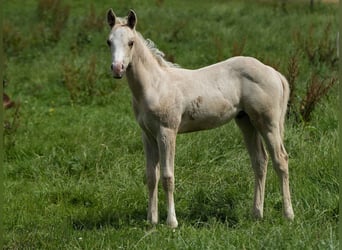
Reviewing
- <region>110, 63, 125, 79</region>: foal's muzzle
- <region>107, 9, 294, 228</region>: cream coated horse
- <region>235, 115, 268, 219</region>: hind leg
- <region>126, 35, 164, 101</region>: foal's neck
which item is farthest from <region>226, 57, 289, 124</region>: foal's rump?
<region>110, 63, 125, 79</region>: foal's muzzle

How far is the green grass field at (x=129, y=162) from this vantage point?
A: 5.29 metres

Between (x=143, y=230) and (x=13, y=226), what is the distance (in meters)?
1.22

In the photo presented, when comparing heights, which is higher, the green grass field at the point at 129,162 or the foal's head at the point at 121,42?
the foal's head at the point at 121,42

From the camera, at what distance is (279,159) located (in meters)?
5.78

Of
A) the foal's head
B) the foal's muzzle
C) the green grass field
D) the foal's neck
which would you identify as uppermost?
the foal's head

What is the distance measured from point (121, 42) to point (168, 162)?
3.46 feet

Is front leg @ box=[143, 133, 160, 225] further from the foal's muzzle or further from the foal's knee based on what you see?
the foal's muzzle

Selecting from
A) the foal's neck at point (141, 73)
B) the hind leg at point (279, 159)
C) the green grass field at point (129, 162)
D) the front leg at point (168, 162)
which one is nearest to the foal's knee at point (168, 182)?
the front leg at point (168, 162)

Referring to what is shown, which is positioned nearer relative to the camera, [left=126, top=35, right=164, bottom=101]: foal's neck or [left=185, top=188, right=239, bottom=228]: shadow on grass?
[left=126, top=35, right=164, bottom=101]: foal's neck

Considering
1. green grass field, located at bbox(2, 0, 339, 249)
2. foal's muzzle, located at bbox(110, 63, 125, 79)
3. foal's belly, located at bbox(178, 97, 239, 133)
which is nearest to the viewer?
foal's muzzle, located at bbox(110, 63, 125, 79)

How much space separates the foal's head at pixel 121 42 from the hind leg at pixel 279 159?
4.58ft

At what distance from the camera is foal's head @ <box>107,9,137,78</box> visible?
5.11 metres

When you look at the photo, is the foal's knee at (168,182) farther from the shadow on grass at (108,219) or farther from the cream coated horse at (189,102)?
the shadow on grass at (108,219)

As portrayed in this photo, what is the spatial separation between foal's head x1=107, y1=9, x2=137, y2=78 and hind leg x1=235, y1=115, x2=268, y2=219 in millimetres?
1304
